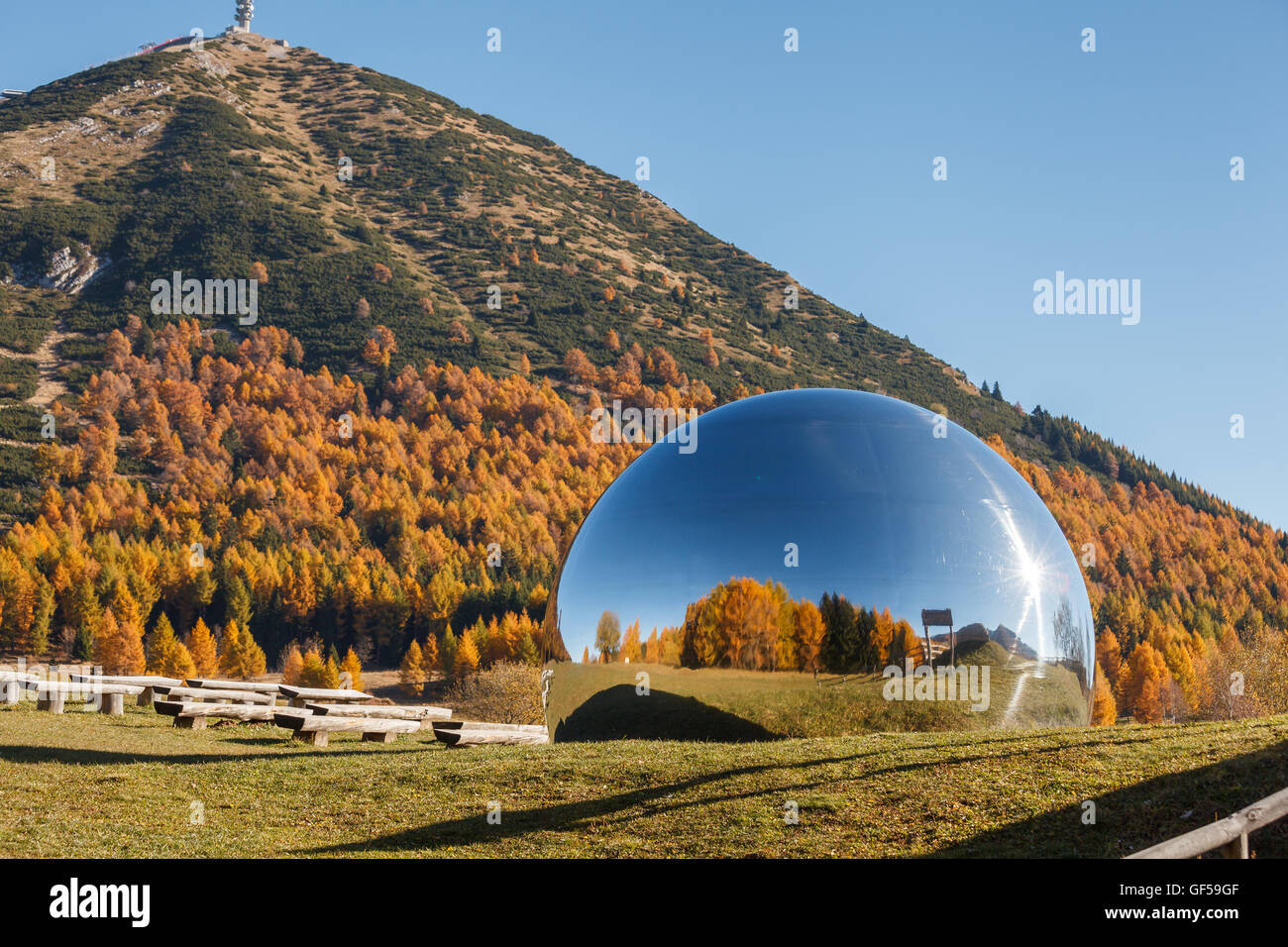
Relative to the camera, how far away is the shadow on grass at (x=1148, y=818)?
393 inches

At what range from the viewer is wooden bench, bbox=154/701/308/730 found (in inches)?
809

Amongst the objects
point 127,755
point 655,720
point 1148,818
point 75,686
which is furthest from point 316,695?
point 1148,818

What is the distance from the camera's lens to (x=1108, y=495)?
168875mm

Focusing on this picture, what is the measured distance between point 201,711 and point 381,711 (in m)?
3.28

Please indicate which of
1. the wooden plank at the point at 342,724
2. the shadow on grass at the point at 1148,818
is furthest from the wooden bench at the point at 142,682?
the shadow on grass at the point at 1148,818

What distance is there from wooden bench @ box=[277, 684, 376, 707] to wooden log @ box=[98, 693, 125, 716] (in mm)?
3160

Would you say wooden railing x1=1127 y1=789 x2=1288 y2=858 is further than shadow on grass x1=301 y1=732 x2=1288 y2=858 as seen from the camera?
No

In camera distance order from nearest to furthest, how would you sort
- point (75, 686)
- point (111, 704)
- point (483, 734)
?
point (483, 734) → point (75, 686) → point (111, 704)

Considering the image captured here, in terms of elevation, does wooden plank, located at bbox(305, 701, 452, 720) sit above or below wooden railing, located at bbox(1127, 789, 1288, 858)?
below

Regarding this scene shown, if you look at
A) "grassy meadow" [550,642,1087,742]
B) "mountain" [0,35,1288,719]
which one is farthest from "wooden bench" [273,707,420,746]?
"mountain" [0,35,1288,719]

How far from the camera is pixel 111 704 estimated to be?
22.7m

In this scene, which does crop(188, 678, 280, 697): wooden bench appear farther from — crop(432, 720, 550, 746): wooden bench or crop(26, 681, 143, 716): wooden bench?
crop(432, 720, 550, 746): wooden bench

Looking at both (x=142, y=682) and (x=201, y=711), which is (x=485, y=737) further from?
(x=142, y=682)
